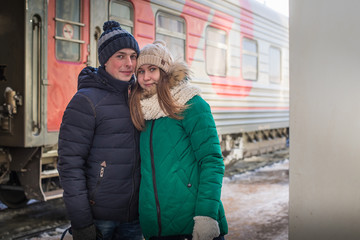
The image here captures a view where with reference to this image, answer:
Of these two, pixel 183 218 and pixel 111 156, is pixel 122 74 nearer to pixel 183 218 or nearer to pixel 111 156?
pixel 111 156

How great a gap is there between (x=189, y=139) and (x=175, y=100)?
0.69 feet

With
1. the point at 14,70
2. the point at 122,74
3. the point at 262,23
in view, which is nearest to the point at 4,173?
the point at 14,70

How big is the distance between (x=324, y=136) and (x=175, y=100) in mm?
771

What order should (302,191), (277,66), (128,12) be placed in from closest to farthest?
(302,191) → (128,12) → (277,66)

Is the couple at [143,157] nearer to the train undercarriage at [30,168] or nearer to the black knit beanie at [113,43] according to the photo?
the black knit beanie at [113,43]

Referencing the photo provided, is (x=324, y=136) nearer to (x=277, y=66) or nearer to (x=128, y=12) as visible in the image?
(x=128, y=12)

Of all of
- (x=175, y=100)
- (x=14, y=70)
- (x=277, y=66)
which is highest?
(x=277, y=66)

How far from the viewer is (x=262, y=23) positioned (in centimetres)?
935

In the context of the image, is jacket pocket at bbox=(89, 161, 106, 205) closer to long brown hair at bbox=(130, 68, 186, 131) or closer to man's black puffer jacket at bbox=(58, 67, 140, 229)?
man's black puffer jacket at bbox=(58, 67, 140, 229)

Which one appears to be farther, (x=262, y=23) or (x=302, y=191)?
(x=262, y=23)

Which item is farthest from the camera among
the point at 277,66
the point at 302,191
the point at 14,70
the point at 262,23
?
the point at 277,66

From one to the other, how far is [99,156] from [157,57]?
1.95 ft

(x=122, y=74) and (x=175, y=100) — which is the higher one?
(x=122, y=74)

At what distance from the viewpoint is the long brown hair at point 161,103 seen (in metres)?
2.14
